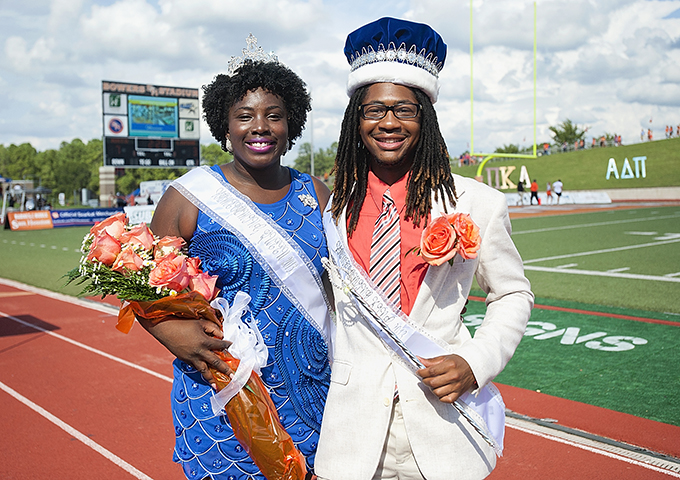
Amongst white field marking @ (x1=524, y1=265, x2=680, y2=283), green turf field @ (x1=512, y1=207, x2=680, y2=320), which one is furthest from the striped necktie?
white field marking @ (x1=524, y1=265, x2=680, y2=283)

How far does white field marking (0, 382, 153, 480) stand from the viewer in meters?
3.48

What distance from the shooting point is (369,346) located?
5.54 feet

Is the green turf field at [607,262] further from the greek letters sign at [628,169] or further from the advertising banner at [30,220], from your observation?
the greek letters sign at [628,169]

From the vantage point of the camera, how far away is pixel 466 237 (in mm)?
1520

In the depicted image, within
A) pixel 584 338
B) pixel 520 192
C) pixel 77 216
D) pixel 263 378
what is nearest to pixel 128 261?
pixel 263 378

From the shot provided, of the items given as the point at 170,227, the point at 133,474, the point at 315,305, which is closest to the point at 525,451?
the point at 315,305

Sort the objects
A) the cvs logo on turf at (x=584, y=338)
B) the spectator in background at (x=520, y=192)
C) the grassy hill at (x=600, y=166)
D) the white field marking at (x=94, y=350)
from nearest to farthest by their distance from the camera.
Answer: the white field marking at (x=94, y=350)
the cvs logo on turf at (x=584, y=338)
the spectator in background at (x=520, y=192)
the grassy hill at (x=600, y=166)

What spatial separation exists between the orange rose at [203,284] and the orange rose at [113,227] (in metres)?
0.30

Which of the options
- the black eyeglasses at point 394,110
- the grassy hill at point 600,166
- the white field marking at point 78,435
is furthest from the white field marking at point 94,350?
the grassy hill at point 600,166

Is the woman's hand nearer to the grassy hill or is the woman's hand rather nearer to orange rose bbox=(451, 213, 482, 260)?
orange rose bbox=(451, 213, 482, 260)

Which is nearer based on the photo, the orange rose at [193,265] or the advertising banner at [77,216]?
the orange rose at [193,265]

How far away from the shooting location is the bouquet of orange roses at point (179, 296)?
6.15 feet

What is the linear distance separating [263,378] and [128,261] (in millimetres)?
624

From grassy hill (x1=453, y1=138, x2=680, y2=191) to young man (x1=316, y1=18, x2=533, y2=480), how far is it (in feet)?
119
